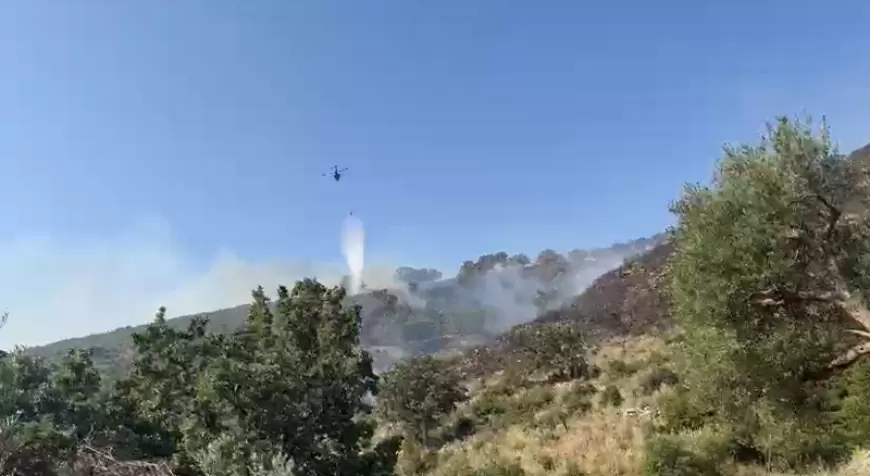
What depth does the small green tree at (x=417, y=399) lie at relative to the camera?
46.6 m

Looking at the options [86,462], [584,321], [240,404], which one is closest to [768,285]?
[240,404]

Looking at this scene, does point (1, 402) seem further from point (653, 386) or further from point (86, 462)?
point (653, 386)

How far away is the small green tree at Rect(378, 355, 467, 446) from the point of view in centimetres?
4664

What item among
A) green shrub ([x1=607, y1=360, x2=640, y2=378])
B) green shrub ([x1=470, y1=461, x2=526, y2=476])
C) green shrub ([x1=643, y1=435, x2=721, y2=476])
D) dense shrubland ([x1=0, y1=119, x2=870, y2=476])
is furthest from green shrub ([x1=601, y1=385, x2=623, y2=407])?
green shrub ([x1=643, y1=435, x2=721, y2=476])

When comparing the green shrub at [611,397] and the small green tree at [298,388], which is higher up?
the small green tree at [298,388]

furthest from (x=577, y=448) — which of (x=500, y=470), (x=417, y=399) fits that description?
(x=417, y=399)

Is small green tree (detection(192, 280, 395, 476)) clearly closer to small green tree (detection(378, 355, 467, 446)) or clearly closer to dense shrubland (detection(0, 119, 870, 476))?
dense shrubland (detection(0, 119, 870, 476))

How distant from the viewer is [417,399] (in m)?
47.7

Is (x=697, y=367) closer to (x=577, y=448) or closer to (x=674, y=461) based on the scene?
(x=674, y=461)

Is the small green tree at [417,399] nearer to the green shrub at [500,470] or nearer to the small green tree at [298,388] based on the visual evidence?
the green shrub at [500,470]

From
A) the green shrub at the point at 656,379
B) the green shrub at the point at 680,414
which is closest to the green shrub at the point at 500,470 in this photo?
the green shrub at the point at 680,414

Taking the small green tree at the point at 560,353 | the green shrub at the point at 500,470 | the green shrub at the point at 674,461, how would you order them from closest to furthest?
the green shrub at the point at 674,461
the green shrub at the point at 500,470
the small green tree at the point at 560,353

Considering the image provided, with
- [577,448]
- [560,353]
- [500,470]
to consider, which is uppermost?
[560,353]

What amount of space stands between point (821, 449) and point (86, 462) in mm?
19190
